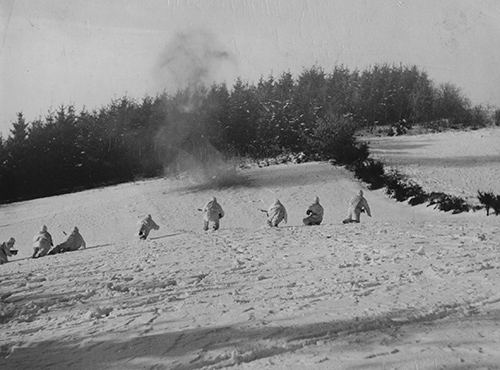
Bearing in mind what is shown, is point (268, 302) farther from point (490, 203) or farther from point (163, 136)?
point (163, 136)

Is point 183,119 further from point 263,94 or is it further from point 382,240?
point 382,240

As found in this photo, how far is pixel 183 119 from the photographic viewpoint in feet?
144

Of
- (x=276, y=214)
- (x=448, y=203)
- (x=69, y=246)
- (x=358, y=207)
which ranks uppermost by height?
(x=69, y=246)

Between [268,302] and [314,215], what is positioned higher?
[268,302]

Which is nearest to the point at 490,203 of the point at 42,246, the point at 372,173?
the point at 372,173

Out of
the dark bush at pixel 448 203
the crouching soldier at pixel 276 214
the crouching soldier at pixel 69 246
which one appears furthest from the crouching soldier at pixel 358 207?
the crouching soldier at pixel 69 246

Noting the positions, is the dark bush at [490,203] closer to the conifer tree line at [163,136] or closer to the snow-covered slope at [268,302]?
the snow-covered slope at [268,302]

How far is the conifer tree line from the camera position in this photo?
4147cm

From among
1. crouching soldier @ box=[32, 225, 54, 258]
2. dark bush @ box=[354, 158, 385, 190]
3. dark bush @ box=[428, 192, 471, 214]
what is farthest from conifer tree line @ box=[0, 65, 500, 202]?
crouching soldier @ box=[32, 225, 54, 258]

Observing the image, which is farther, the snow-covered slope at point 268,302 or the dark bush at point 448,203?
the dark bush at point 448,203

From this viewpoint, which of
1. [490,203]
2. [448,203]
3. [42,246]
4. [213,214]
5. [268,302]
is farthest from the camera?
[448,203]

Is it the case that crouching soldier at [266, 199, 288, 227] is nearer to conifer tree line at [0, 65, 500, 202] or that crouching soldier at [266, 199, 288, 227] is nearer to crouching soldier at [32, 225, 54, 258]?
crouching soldier at [32, 225, 54, 258]

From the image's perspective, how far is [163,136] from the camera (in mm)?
43469

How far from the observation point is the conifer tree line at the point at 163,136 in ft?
136
